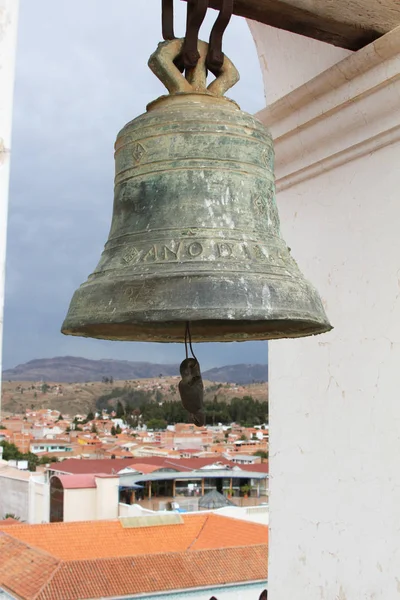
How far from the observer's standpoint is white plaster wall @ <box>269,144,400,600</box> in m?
1.84

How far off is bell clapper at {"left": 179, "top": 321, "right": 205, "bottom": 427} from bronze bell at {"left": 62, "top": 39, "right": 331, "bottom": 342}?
0.37 ft

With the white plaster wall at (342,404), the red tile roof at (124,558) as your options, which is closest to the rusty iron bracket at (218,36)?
the white plaster wall at (342,404)

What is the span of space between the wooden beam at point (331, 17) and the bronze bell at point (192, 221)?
274 millimetres

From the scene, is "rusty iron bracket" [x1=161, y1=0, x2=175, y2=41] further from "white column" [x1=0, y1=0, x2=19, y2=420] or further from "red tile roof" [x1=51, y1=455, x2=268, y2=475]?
"red tile roof" [x1=51, y1=455, x2=268, y2=475]

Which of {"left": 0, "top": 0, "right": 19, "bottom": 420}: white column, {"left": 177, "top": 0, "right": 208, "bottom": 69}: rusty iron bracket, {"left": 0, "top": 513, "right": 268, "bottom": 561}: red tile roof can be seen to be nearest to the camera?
{"left": 0, "top": 0, "right": 19, "bottom": 420}: white column

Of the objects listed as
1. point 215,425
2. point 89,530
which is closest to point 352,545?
point 89,530

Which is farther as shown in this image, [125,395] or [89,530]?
[125,395]

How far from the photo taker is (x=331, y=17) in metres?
1.73

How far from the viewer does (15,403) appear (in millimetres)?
72000

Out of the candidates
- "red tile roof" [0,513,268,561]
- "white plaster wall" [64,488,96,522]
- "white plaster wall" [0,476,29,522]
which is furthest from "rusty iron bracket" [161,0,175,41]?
"white plaster wall" [0,476,29,522]

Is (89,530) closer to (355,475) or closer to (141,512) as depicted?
(141,512)

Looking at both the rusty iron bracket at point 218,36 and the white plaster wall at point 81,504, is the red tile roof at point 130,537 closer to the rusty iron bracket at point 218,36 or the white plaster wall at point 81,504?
the white plaster wall at point 81,504

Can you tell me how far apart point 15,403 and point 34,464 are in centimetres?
2829

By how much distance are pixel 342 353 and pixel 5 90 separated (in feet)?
3.62
